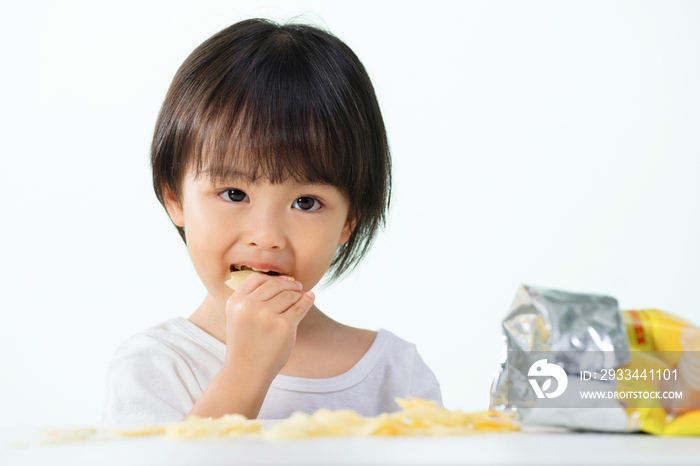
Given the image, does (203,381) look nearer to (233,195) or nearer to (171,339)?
(171,339)

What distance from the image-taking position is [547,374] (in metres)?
0.45

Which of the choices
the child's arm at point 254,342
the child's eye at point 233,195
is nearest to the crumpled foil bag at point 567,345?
the child's arm at point 254,342

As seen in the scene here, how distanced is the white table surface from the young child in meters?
0.36

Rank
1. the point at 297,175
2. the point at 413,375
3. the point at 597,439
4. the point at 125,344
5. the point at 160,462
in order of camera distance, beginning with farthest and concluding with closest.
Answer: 1. the point at 413,375
2. the point at 125,344
3. the point at 297,175
4. the point at 597,439
5. the point at 160,462

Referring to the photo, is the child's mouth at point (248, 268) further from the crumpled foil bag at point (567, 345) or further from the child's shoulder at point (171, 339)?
the crumpled foil bag at point (567, 345)

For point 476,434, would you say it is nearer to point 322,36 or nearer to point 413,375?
point 413,375

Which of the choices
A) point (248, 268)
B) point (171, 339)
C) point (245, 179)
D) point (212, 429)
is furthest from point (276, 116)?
point (212, 429)

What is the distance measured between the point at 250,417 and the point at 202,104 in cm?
46

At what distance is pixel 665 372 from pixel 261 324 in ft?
1.61

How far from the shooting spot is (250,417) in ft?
2.49

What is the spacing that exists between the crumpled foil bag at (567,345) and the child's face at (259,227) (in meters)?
0.44

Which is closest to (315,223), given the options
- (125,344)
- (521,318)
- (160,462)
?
(125,344)

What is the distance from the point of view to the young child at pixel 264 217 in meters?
0.82

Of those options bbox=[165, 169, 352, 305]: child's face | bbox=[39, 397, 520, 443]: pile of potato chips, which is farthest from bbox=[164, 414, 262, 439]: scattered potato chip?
bbox=[165, 169, 352, 305]: child's face
